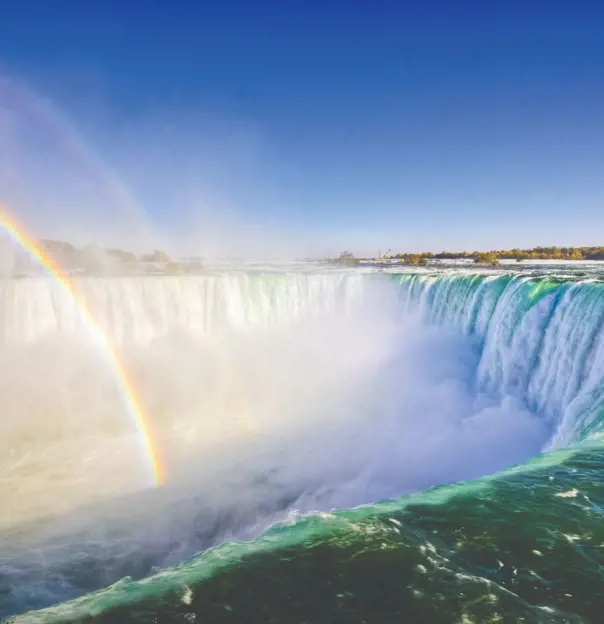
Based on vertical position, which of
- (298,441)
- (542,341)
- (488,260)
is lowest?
(298,441)

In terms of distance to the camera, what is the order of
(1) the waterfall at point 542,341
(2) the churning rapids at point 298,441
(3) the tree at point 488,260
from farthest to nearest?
1. (3) the tree at point 488,260
2. (1) the waterfall at point 542,341
3. (2) the churning rapids at point 298,441

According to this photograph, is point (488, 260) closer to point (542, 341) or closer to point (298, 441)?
point (542, 341)

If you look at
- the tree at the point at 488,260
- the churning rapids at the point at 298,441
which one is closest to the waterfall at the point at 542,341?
the churning rapids at the point at 298,441

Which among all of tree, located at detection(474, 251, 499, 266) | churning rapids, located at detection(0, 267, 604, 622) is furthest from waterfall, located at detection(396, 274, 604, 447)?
tree, located at detection(474, 251, 499, 266)

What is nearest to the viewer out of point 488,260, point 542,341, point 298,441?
point 542,341

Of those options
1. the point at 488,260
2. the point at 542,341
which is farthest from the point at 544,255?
the point at 542,341

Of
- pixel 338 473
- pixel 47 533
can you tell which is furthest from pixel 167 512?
pixel 338 473

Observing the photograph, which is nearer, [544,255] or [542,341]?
[542,341]

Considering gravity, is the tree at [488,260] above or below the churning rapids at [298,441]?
above

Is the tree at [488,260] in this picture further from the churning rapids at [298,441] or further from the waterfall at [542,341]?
the waterfall at [542,341]

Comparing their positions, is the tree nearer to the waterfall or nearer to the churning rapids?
the churning rapids
